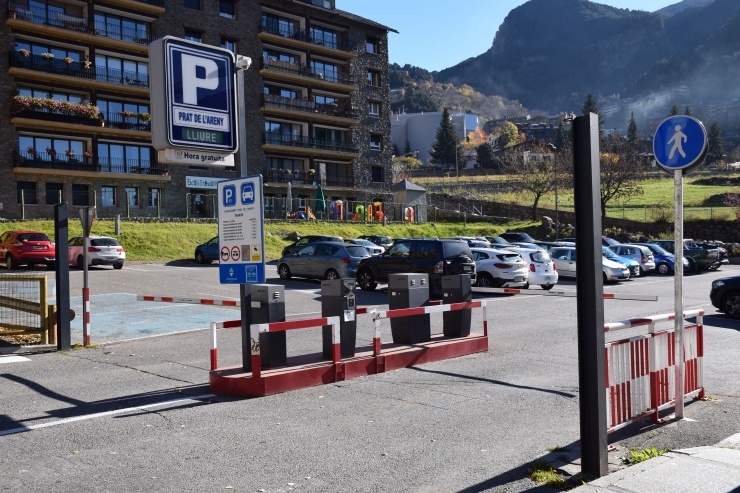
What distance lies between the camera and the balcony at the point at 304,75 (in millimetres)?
50500

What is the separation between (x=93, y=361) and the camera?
10.8 meters

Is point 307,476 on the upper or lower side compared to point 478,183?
lower

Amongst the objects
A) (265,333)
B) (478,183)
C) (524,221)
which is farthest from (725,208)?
(265,333)

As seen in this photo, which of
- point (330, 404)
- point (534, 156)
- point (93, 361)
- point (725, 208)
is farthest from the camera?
point (534, 156)

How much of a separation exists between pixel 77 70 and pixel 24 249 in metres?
18.2

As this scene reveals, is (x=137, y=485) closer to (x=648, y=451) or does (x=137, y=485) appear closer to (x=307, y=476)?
(x=307, y=476)

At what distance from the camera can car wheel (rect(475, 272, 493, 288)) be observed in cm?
2292

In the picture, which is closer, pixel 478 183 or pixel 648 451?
pixel 648 451

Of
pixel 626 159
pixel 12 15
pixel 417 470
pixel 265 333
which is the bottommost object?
pixel 417 470

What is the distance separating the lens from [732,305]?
15.7 meters

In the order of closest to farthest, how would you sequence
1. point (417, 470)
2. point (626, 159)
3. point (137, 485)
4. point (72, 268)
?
1. point (137, 485)
2. point (417, 470)
3. point (72, 268)
4. point (626, 159)

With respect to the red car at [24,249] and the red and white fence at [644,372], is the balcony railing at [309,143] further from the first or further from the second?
the red and white fence at [644,372]

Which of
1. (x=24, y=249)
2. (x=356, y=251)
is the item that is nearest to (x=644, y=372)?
(x=356, y=251)

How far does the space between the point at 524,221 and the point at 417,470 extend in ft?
184
